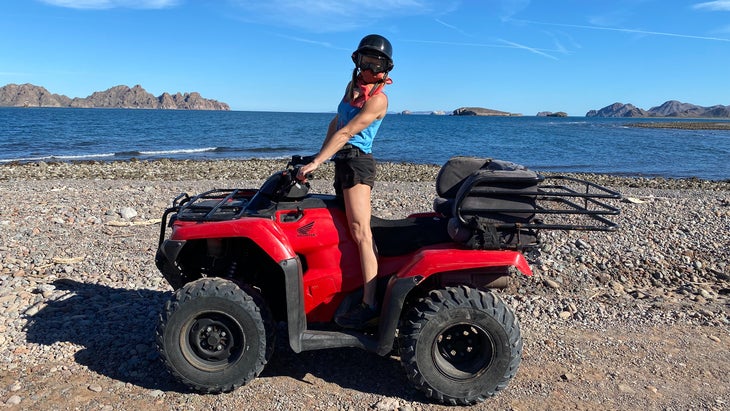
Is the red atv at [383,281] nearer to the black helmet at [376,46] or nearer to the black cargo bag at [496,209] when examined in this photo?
the black cargo bag at [496,209]

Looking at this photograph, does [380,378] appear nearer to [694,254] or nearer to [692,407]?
[692,407]

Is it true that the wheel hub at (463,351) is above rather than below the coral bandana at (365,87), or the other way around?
below

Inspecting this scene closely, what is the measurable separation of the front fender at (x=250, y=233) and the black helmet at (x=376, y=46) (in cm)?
136

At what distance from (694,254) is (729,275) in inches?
33.3

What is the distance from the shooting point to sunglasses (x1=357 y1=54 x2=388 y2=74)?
150 inches

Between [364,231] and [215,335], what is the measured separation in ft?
4.22

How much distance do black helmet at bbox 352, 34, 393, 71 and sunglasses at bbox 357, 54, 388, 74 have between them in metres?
0.03

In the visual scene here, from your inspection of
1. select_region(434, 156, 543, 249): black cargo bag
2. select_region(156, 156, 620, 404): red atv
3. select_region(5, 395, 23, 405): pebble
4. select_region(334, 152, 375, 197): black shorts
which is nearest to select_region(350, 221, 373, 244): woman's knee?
select_region(156, 156, 620, 404): red atv

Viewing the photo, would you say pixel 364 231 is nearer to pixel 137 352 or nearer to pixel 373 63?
pixel 373 63

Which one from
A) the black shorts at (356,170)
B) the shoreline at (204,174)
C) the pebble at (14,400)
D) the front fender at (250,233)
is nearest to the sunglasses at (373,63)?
the black shorts at (356,170)

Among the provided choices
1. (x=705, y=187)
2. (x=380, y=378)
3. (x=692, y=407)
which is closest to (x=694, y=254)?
(x=692, y=407)

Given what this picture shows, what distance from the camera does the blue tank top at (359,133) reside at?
3.89 metres

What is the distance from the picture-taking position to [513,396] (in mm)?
3992

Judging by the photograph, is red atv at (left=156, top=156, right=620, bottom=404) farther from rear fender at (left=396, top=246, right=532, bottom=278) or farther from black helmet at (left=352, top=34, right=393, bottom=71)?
black helmet at (left=352, top=34, right=393, bottom=71)
